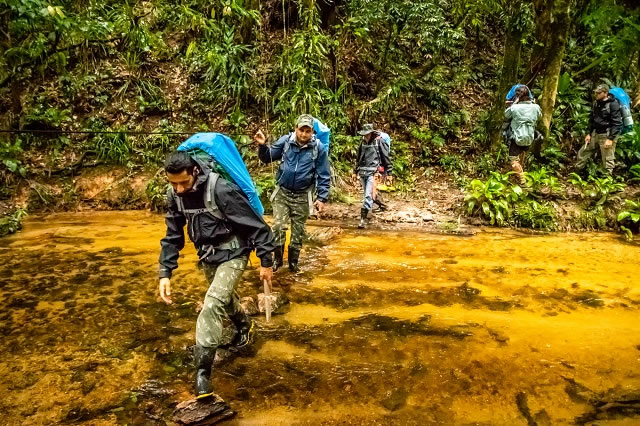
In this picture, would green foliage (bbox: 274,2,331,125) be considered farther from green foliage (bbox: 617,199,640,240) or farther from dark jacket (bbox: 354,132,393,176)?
green foliage (bbox: 617,199,640,240)

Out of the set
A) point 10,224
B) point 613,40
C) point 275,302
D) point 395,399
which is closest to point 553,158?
point 613,40

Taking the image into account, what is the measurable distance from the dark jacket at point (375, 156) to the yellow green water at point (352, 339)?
1.96 m

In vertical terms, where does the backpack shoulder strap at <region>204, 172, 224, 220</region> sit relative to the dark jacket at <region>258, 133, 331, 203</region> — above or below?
below

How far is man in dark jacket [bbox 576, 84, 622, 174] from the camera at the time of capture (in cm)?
961

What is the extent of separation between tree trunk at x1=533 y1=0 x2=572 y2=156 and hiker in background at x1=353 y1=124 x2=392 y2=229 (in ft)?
15.4

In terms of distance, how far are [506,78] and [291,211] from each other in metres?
8.15

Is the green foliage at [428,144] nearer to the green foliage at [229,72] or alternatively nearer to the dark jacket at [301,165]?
the green foliage at [229,72]

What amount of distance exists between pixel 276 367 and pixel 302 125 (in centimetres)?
305

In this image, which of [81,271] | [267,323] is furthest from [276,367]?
[81,271]

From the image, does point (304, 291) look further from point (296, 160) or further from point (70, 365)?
point (70, 365)

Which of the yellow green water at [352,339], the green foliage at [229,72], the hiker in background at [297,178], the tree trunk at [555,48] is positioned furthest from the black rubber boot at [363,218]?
the tree trunk at [555,48]

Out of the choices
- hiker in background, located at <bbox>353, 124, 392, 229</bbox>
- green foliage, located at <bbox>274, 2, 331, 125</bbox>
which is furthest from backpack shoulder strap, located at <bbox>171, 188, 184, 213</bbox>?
green foliage, located at <bbox>274, 2, 331, 125</bbox>

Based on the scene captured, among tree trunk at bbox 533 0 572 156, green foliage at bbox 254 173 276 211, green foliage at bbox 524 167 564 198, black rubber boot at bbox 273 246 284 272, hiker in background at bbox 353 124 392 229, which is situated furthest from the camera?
tree trunk at bbox 533 0 572 156

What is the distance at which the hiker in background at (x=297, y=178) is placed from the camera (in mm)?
6035
